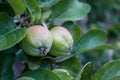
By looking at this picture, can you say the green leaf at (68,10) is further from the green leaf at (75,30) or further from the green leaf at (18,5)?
the green leaf at (18,5)

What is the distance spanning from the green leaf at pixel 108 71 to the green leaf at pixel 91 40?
0.13 metres

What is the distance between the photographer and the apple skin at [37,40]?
2.98 feet

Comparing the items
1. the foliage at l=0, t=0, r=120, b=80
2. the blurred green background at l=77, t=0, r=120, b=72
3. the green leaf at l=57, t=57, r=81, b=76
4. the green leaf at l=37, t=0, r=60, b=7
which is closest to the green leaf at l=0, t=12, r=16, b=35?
the foliage at l=0, t=0, r=120, b=80

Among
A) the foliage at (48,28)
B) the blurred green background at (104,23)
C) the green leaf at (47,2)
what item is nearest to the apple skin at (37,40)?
the foliage at (48,28)

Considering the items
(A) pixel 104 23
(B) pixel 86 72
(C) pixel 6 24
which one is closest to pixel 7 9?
(C) pixel 6 24

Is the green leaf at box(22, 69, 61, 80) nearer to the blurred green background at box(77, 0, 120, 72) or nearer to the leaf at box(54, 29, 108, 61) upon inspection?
the leaf at box(54, 29, 108, 61)

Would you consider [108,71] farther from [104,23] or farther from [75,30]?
[104,23]

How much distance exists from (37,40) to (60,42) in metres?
0.08

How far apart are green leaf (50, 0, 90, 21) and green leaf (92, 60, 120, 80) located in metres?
0.23

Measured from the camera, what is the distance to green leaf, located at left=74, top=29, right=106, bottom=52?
1.17 m

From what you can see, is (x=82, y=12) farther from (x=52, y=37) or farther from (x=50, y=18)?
(x=52, y=37)

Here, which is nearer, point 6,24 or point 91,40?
point 6,24

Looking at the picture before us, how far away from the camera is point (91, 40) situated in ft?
4.02

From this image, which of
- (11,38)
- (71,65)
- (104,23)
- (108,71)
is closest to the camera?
(11,38)
